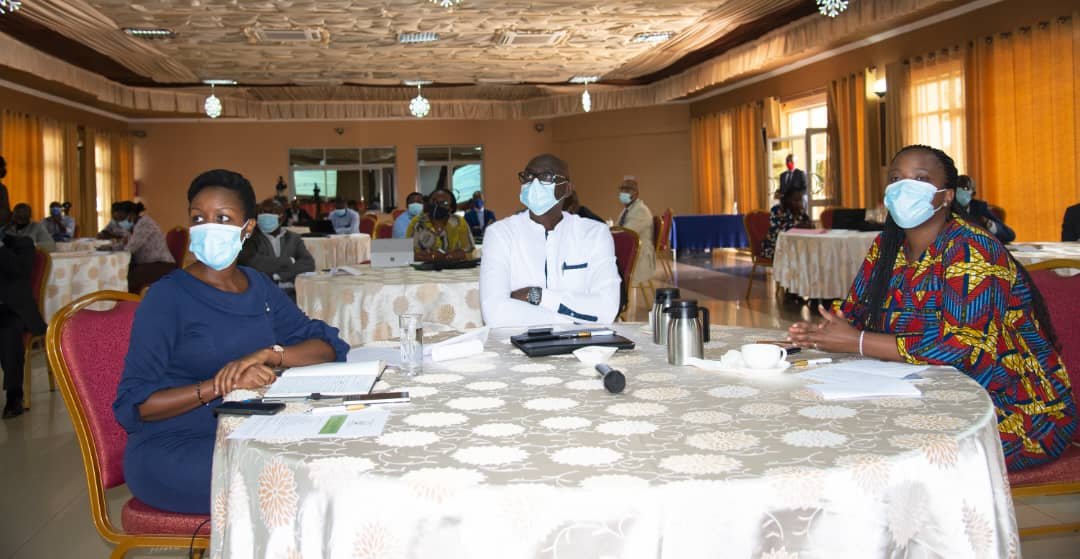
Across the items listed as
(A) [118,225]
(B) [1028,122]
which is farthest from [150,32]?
(B) [1028,122]

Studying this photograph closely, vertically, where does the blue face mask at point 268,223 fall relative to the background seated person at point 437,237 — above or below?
above

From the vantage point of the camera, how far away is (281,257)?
19.7 feet

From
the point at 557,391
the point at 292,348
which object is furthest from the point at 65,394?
the point at 557,391

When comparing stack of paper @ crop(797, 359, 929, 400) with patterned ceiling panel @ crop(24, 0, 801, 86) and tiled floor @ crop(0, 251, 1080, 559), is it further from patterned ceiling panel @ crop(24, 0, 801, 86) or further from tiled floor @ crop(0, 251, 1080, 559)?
patterned ceiling panel @ crop(24, 0, 801, 86)

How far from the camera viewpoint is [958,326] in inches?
84.9

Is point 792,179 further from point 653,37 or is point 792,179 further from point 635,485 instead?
point 635,485

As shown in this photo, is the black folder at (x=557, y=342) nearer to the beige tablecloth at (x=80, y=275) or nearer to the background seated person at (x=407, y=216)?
the background seated person at (x=407, y=216)

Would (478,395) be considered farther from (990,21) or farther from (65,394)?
(990,21)

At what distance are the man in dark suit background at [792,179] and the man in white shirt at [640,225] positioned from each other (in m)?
1.63

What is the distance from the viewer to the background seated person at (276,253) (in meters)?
5.85

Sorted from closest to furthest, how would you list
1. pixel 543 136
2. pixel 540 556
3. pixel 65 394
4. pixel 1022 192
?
pixel 540 556 → pixel 65 394 → pixel 1022 192 → pixel 543 136

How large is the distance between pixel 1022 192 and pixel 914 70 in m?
2.51

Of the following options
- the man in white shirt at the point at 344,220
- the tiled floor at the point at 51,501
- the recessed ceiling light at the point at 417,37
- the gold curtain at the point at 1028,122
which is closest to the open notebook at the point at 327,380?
the tiled floor at the point at 51,501

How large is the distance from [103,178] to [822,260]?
16.7 m
